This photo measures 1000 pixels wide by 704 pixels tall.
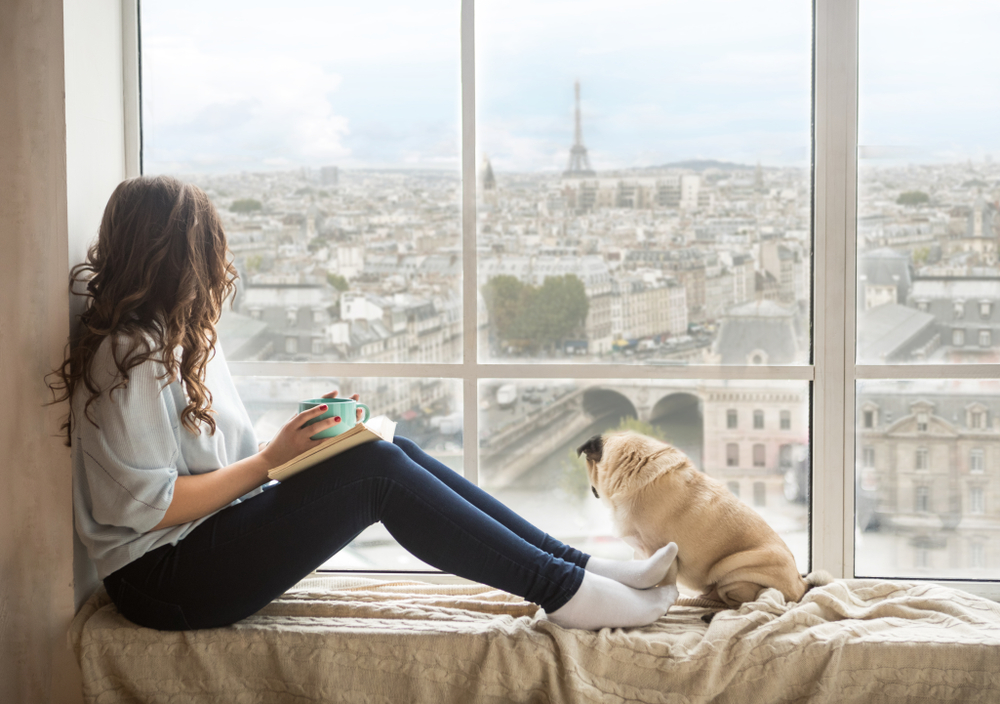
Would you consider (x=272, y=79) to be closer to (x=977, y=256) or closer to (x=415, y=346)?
(x=415, y=346)

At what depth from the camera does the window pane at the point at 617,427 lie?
189 centimetres

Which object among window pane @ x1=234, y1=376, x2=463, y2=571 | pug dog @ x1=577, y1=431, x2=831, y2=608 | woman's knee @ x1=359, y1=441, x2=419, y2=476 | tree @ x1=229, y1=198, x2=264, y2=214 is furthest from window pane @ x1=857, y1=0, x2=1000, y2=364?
tree @ x1=229, y1=198, x2=264, y2=214

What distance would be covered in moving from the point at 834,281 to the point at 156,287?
1.58 m

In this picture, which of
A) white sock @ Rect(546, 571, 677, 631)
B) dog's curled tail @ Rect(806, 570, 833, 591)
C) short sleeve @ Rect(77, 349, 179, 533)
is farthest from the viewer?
dog's curled tail @ Rect(806, 570, 833, 591)

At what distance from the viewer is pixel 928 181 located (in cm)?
182

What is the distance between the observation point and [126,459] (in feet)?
4.42

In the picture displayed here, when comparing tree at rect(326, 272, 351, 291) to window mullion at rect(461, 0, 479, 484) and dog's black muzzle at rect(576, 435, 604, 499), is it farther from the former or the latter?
dog's black muzzle at rect(576, 435, 604, 499)

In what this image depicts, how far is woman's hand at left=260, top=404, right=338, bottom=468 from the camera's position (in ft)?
4.73

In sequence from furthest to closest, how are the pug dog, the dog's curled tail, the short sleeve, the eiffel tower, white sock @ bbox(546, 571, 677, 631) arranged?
the eiffel tower, the dog's curled tail, the pug dog, white sock @ bbox(546, 571, 677, 631), the short sleeve

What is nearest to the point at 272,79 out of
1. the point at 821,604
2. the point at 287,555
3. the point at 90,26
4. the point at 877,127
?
the point at 90,26

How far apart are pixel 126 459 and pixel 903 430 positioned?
1.82m

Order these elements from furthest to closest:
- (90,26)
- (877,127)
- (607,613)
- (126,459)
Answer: (877,127) < (90,26) < (607,613) < (126,459)

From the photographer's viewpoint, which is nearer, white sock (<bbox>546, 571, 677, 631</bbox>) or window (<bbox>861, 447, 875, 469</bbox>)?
white sock (<bbox>546, 571, 677, 631</bbox>)

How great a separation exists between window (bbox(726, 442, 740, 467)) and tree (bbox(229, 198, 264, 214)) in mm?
1415
